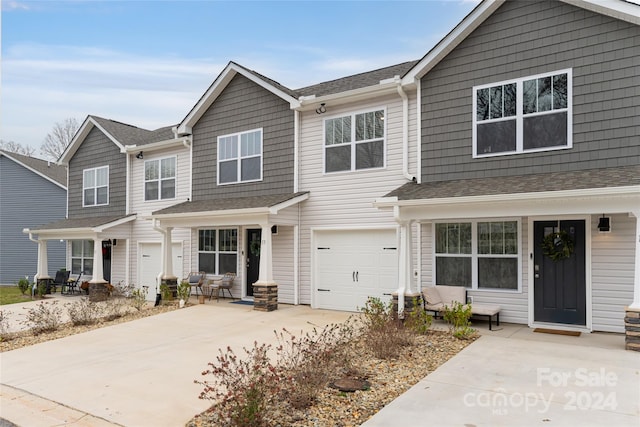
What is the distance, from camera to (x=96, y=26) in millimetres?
11938

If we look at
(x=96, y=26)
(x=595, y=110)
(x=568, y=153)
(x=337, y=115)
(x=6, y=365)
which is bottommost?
(x=6, y=365)

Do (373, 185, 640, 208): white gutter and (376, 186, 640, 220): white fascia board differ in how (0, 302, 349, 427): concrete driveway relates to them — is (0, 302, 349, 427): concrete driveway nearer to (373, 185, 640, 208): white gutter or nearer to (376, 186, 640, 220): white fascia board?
(373, 185, 640, 208): white gutter

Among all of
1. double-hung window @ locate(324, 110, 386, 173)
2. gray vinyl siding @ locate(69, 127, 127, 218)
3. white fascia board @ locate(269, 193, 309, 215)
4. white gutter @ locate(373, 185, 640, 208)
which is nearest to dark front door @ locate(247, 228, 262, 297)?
white fascia board @ locate(269, 193, 309, 215)

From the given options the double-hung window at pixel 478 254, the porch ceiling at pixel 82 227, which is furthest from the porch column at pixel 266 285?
the porch ceiling at pixel 82 227

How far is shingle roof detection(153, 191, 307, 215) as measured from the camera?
11.6 meters

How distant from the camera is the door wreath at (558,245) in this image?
8.52m

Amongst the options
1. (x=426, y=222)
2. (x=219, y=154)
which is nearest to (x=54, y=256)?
(x=219, y=154)

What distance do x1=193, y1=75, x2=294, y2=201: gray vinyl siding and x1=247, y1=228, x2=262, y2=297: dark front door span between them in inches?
49.1

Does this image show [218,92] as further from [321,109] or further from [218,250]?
[218,250]

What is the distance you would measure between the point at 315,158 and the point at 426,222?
12.2 ft

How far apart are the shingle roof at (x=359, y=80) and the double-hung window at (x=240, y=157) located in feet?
6.91

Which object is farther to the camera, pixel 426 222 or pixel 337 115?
pixel 337 115

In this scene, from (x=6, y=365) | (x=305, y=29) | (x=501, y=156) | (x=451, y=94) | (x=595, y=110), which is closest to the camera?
(x=6, y=365)

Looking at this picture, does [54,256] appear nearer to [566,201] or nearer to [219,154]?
[219,154]
